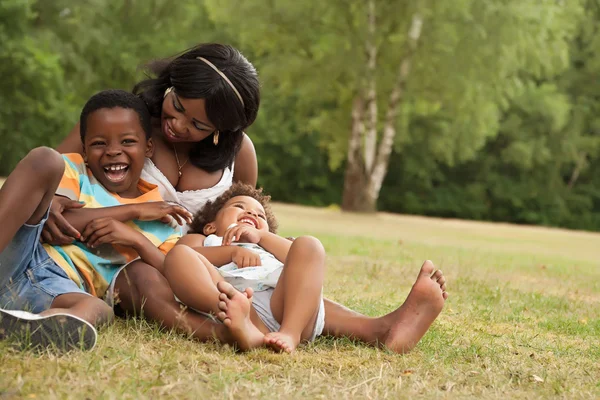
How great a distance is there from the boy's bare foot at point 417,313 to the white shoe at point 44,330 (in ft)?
4.75

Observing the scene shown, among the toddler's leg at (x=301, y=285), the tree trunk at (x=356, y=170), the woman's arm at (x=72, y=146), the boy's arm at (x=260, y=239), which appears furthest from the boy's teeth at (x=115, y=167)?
the tree trunk at (x=356, y=170)

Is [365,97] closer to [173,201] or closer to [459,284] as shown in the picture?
[459,284]

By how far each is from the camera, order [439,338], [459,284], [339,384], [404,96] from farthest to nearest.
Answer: [404,96] < [459,284] < [439,338] < [339,384]

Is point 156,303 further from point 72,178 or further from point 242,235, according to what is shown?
point 72,178

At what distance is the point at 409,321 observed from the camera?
4.00 m

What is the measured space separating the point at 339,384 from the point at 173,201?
6.13 ft

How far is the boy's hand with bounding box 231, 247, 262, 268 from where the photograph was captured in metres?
3.96

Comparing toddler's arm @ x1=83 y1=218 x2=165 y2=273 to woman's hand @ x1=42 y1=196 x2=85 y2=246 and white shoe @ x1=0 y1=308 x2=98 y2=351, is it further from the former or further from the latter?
white shoe @ x1=0 y1=308 x2=98 y2=351

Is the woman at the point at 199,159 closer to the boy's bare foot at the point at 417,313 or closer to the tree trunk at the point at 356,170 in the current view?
the boy's bare foot at the point at 417,313

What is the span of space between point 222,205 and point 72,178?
79cm

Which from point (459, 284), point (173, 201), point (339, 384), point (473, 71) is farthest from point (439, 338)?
point (473, 71)

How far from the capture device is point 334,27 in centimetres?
2350

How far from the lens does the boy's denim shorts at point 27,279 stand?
368 centimetres

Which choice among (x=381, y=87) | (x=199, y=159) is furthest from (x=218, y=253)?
(x=381, y=87)
